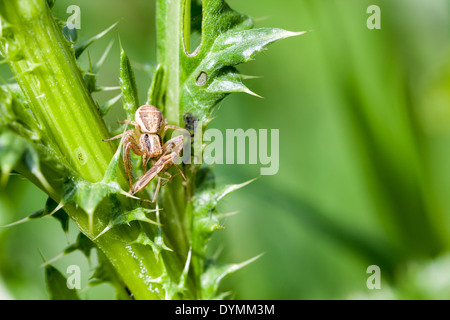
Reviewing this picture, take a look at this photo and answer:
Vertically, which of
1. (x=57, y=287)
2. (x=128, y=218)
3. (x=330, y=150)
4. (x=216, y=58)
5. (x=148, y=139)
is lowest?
(x=57, y=287)

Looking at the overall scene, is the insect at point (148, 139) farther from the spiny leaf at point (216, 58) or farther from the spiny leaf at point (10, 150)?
the spiny leaf at point (10, 150)

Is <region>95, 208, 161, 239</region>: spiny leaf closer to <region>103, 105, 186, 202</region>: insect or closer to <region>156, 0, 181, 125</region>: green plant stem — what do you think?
<region>103, 105, 186, 202</region>: insect

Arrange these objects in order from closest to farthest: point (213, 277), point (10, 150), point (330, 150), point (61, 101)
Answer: point (10, 150) → point (61, 101) → point (213, 277) → point (330, 150)

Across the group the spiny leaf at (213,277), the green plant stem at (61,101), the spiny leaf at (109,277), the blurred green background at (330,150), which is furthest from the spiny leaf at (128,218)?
the blurred green background at (330,150)

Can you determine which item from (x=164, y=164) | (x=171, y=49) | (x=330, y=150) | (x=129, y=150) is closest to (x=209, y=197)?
(x=164, y=164)

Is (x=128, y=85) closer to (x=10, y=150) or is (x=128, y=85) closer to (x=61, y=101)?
(x=61, y=101)

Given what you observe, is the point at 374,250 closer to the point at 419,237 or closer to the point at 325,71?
the point at 419,237
